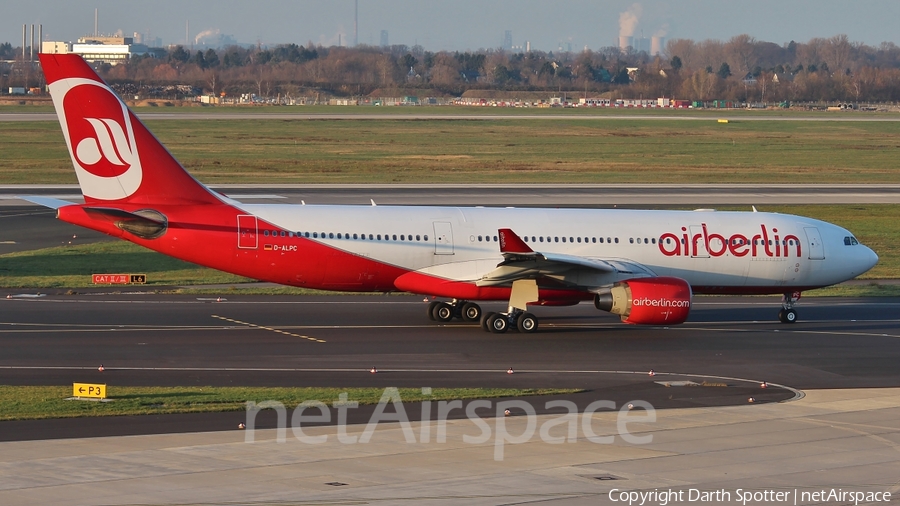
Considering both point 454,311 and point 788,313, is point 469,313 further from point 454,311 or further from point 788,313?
point 788,313

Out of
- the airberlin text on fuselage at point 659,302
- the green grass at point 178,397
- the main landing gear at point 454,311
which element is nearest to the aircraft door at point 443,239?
the main landing gear at point 454,311

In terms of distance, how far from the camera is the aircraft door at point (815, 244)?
37125mm

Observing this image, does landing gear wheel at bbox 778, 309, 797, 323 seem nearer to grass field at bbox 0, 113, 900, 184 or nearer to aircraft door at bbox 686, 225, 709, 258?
aircraft door at bbox 686, 225, 709, 258

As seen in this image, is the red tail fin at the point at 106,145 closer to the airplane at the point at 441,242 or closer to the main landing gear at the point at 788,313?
the airplane at the point at 441,242

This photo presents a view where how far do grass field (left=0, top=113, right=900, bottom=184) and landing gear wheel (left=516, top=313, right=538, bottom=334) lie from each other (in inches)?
1815

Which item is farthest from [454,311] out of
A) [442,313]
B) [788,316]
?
[788,316]

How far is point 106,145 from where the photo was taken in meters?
31.9

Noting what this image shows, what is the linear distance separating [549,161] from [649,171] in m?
9.96

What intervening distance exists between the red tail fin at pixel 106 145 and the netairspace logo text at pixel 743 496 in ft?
63.6

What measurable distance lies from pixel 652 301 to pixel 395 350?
742 cm

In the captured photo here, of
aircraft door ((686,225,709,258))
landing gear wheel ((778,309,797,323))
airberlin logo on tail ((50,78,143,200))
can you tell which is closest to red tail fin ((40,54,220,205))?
airberlin logo on tail ((50,78,143,200))

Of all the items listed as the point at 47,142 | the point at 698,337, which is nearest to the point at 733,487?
the point at 698,337

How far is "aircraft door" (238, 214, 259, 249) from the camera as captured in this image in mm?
32438

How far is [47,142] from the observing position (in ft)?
357
